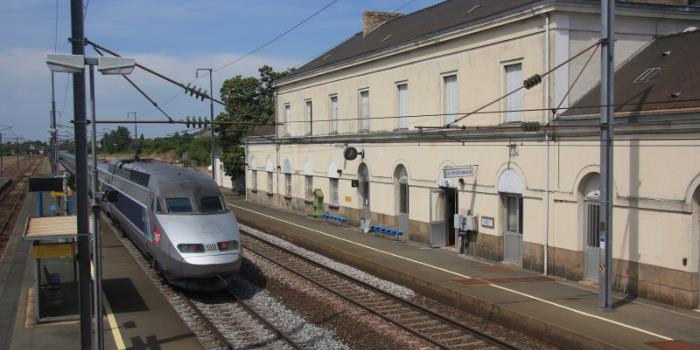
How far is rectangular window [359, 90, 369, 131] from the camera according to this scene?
27.8 metres

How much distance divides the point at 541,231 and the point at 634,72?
16.8 ft

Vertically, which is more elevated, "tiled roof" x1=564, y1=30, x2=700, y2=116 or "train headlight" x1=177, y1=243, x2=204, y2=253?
"tiled roof" x1=564, y1=30, x2=700, y2=116

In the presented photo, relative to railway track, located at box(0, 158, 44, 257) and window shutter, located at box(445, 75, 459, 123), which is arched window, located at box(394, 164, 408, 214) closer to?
window shutter, located at box(445, 75, 459, 123)

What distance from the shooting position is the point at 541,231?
57.9 ft

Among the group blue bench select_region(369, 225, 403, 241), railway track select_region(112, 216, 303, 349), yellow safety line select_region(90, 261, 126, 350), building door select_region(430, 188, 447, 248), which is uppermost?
building door select_region(430, 188, 447, 248)

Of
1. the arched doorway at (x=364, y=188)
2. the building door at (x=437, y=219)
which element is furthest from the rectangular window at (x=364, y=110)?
the building door at (x=437, y=219)

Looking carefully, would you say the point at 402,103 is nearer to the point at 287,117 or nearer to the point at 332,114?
the point at 332,114

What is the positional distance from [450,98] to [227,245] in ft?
33.7

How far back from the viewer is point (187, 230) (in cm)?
1527

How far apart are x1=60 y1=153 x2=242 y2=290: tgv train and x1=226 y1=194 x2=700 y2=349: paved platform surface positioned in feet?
16.7

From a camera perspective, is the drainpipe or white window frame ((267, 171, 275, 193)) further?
white window frame ((267, 171, 275, 193))

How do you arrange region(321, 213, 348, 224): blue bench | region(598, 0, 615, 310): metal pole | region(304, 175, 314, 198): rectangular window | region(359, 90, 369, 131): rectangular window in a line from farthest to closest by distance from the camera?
region(304, 175, 314, 198): rectangular window, region(321, 213, 348, 224): blue bench, region(359, 90, 369, 131): rectangular window, region(598, 0, 615, 310): metal pole

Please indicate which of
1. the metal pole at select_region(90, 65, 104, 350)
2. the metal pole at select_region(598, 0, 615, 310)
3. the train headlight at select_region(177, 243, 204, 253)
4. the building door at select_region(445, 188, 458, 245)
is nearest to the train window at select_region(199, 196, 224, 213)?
the train headlight at select_region(177, 243, 204, 253)

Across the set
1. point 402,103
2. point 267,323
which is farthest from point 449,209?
point 267,323
